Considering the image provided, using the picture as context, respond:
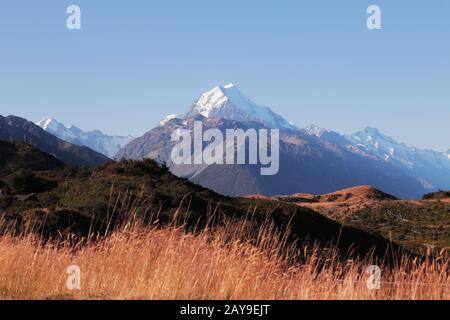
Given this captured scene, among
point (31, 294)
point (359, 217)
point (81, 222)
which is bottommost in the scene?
point (359, 217)

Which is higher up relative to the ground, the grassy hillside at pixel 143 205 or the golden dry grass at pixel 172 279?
the golden dry grass at pixel 172 279

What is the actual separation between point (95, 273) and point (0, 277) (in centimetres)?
142

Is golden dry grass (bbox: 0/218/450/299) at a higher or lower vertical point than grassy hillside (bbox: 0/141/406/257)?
higher

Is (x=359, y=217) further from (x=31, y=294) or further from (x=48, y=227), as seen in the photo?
(x=31, y=294)

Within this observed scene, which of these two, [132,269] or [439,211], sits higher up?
[132,269]

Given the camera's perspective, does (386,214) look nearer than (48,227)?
No

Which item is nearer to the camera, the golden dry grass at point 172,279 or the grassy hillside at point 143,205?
the golden dry grass at point 172,279

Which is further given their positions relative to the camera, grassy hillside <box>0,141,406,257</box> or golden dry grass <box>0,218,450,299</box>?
grassy hillside <box>0,141,406,257</box>

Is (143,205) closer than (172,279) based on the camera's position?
No

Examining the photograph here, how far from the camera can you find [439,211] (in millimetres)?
62469

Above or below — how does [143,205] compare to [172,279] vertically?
below
